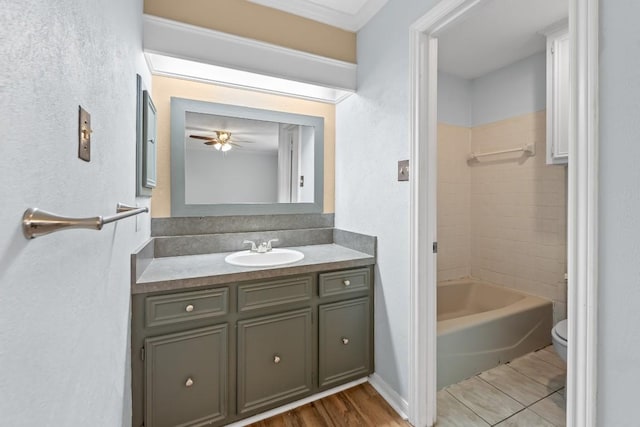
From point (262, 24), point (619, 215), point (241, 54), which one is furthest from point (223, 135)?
point (619, 215)

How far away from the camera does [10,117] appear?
45 centimetres

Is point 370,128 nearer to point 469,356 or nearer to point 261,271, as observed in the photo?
point 261,271

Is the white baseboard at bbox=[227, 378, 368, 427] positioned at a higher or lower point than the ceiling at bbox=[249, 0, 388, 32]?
lower

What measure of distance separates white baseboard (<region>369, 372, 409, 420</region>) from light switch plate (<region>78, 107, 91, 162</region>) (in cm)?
183

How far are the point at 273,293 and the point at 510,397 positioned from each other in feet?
5.29

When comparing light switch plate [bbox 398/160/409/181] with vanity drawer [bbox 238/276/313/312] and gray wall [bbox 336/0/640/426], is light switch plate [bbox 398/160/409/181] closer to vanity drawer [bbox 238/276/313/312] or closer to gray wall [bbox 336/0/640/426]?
gray wall [bbox 336/0/640/426]

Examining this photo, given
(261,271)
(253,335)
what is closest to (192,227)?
(261,271)

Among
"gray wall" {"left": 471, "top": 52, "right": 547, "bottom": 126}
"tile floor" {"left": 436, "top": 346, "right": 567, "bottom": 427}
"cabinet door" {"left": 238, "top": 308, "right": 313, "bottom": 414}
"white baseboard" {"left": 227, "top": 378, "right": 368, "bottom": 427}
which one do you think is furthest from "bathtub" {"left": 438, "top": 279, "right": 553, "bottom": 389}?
"gray wall" {"left": 471, "top": 52, "right": 547, "bottom": 126}

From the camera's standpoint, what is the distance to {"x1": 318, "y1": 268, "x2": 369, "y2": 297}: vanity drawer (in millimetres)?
1684

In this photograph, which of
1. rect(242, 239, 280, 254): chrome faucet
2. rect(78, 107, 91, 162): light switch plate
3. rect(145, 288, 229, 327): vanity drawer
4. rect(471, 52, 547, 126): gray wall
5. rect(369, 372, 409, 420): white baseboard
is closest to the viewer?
rect(78, 107, 91, 162): light switch plate

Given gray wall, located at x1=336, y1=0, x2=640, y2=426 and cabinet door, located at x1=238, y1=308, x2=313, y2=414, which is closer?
gray wall, located at x1=336, y1=0, x2=640, y2=426

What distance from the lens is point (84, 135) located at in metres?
0.71

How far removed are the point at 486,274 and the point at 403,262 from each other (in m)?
1.74

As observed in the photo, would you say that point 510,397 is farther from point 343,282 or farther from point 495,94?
point 495,94
